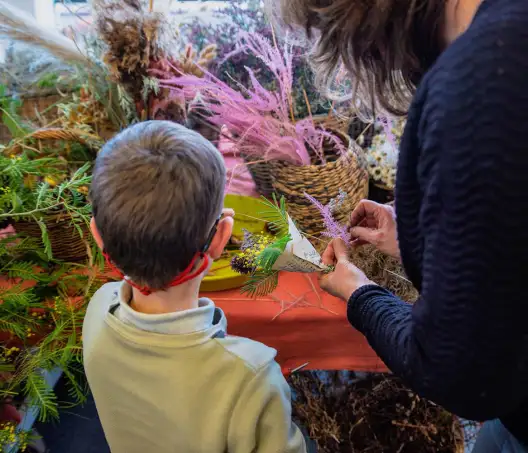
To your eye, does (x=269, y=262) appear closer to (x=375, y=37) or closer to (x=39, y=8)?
(x=375, y=37)

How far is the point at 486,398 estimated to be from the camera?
597 mm

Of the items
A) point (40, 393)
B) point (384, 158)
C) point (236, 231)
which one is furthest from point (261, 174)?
point (40, 393)

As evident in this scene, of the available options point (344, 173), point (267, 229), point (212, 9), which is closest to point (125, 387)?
point (267, 229)

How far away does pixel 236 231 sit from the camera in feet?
4.34

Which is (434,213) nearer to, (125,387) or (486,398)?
(486,398)

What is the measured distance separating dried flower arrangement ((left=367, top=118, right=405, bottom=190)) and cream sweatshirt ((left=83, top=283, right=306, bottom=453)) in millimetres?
641

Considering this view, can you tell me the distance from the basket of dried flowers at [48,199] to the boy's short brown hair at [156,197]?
46 cm

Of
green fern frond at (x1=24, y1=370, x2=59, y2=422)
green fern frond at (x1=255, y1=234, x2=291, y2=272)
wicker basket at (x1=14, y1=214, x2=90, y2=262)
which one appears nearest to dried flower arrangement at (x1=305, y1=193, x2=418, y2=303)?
green fern frond at (x1=255, y1=234, x2=291, y2=272)

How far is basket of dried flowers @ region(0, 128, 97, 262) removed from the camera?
1184 mm

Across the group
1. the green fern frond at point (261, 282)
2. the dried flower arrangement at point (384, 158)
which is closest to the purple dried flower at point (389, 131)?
the dried flower arrangement at point (384, 158)

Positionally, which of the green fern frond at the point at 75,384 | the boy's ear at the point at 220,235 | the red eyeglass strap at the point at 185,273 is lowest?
the green fern frond at the point at 75,384

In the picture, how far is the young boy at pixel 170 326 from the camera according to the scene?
73cm

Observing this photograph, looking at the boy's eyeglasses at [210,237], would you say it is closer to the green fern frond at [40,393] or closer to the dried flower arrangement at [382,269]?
the dried flower arrangement at [382,269]

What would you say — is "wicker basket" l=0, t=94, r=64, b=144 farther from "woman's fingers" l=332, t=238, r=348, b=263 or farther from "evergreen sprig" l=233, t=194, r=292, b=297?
"woman's fingers" l=332, t=238, r=348, b=263
